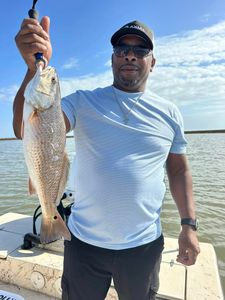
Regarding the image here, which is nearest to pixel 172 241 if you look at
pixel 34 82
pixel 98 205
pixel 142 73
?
pixel 98 205

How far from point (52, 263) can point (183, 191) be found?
1.73 meters

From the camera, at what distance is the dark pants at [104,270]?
2.23 meters

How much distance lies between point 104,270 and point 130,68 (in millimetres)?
1540

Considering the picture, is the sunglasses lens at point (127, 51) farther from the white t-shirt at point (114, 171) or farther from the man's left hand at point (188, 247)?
the man's left hand at point (188, 247)

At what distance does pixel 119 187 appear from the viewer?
219cm

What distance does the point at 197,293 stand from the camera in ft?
9.77

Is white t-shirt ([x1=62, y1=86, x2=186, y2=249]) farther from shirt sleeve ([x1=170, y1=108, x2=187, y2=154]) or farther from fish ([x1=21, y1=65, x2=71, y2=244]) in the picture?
fish ([x1=21, y1=65, x2=71, y2=244])

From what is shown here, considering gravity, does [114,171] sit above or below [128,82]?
below

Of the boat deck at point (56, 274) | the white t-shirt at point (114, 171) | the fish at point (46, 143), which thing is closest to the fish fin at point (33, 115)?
the fish at point (46, 143)

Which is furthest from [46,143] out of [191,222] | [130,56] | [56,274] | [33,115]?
[56,274]

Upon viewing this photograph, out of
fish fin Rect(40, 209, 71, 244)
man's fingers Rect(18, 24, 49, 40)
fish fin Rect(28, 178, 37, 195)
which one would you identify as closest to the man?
fish fin Rect(40, 209, 71, 244)

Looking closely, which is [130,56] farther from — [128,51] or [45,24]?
[45,24]

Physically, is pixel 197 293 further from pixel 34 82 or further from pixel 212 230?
pixel 212 230

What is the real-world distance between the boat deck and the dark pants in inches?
31.2
